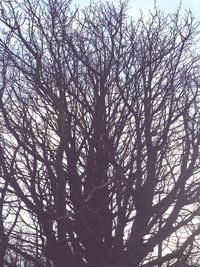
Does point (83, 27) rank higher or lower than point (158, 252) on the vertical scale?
higher

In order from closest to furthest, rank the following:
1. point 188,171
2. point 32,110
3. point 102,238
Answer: point 188,171 → point 102,238 → point 32,110

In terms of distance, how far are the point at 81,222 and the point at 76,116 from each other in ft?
6.17

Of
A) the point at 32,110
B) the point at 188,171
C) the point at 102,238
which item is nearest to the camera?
the point at 188,171

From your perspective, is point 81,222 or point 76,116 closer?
point 81,222

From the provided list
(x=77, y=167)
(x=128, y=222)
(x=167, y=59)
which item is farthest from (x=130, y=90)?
(x=128, y=222)

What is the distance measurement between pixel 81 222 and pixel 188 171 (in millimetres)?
1906

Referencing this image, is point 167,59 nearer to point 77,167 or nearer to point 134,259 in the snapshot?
point 77,167

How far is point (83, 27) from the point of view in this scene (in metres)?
8.92

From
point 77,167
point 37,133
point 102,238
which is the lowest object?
point 102,238

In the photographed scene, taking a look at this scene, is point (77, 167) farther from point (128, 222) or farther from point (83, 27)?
point (83, 27)

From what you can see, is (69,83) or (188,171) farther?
(69,83)

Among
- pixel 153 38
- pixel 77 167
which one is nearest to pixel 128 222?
Answer: pixel 77 167

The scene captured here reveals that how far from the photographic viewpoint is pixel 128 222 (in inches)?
345

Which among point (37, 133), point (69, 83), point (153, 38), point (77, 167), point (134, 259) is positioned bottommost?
point (134, 259)
